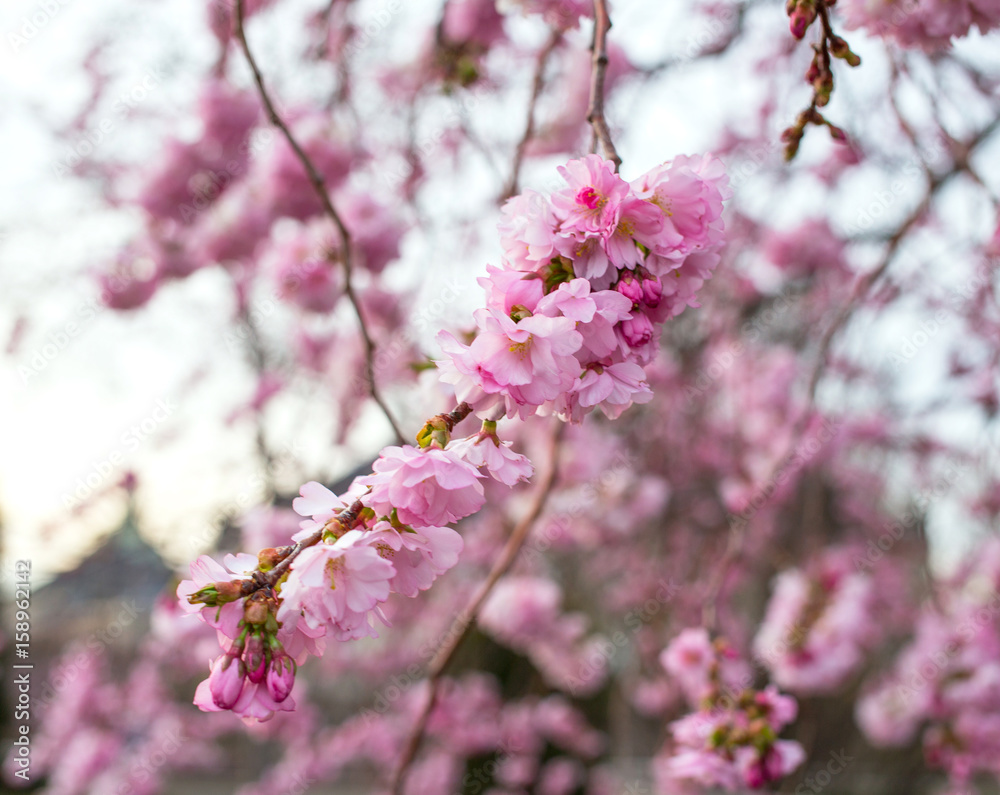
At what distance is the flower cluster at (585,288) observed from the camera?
0.73m

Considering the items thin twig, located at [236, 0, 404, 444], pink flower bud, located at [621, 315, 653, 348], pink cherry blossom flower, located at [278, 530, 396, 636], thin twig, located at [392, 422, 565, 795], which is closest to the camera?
pink cherry blossom flower, located at [278, 530, 396, 636]

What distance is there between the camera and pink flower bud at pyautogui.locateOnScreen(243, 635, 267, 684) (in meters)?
0.67

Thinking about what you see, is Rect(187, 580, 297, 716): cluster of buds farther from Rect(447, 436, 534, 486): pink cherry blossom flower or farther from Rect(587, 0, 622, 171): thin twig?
Rect(587, 0, 622, 171): thin twig

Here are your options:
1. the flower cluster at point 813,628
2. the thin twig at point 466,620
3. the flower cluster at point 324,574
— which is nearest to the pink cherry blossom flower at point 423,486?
the flower cluster at point 324,574

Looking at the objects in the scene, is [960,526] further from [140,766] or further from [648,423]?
[140,766]

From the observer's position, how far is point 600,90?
960 millimetres

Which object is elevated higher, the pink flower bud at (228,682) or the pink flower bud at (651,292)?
the pink flower bud at (651,292)

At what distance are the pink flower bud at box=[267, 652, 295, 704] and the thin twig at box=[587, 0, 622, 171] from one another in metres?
0.65

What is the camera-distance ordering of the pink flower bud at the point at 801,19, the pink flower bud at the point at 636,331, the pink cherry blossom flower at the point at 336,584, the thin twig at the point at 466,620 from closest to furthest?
the pink cherry blossom flower at the point at 336,584, the pink flower bud at the point at 636,331, the pink flower bud at the point at 801,19, the thin twig at the point at 466,620

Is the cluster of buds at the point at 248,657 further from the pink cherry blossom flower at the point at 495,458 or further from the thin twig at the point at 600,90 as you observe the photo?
the thin twig at the point at 600,90

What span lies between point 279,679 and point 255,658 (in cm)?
3

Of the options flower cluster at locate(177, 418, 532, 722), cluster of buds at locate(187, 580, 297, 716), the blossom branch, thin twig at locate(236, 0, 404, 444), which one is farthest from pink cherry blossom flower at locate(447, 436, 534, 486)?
the blossom branch

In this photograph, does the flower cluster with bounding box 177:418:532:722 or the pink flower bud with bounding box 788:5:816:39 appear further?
the pink flower bud with bounding box 788:5:816:39

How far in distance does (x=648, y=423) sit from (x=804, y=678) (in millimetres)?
2445
